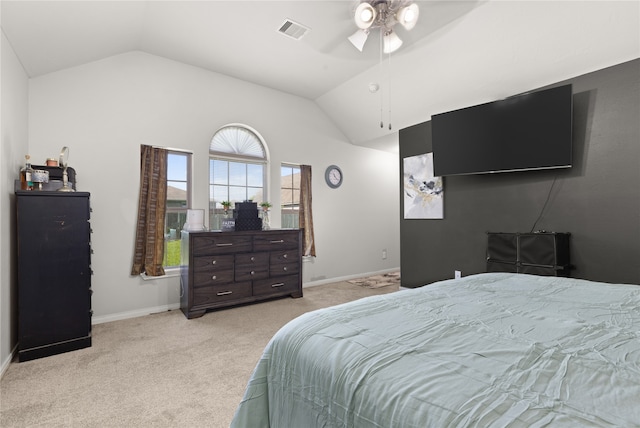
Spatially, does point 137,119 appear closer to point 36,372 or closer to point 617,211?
→ point 36,372

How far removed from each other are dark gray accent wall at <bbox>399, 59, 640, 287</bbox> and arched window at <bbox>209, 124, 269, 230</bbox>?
9.56ft

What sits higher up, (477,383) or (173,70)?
(173,70)

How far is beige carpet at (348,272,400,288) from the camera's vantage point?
5.01 m

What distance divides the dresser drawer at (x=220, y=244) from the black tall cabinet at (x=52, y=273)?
3.30 feet

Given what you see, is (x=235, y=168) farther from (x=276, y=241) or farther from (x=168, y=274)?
(x=168, y=274)

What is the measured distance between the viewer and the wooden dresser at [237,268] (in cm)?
345

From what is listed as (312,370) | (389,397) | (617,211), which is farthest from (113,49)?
(617,211)

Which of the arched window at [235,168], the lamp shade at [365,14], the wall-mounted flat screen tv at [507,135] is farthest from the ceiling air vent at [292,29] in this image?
the wall-mounted flat screen tv at [507,135]

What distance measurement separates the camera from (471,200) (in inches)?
152

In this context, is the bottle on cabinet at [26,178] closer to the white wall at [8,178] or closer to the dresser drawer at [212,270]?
the white wall at [8,178]

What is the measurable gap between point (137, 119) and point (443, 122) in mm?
3565

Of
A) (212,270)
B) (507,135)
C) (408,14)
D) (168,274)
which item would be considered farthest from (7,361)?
(507,135)

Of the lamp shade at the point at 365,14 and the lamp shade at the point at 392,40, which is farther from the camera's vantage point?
the lamp shade at the point at 392,40

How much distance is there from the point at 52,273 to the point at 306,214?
124 inches
